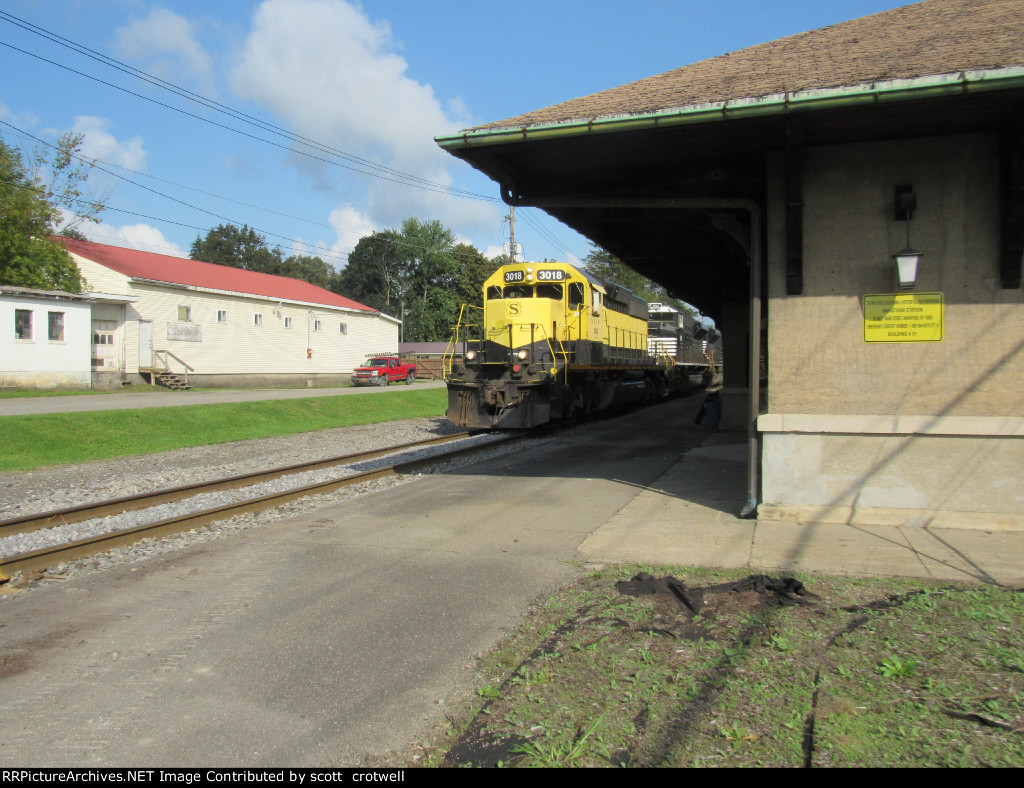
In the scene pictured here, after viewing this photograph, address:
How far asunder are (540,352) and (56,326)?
23176mm

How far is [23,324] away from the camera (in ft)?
87.6

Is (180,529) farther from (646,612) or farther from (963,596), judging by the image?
(963,596)

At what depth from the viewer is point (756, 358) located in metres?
7.38

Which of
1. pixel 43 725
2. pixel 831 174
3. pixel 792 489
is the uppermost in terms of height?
pixel 831 174

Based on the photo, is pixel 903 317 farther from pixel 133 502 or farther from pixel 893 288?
pixel 133 502

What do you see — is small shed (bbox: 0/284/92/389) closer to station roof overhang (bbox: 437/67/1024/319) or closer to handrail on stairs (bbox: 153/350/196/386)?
handrail on stairs (bbox: 153/350/196/386)

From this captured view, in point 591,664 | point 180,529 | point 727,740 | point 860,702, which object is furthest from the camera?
point 180,529

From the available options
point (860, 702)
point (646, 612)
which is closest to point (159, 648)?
point (646, 612)

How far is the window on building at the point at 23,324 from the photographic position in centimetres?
2639

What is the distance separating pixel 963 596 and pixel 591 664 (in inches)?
110

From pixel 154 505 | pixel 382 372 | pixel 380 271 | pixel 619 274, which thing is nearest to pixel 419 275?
pixel 380 271

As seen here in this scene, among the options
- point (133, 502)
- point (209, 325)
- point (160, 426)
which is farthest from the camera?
point (209, 325)

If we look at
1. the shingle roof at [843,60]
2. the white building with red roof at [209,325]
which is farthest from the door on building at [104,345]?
the shingle roof at [843,60]

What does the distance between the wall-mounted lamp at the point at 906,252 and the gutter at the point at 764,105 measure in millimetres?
1203
